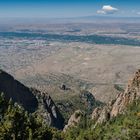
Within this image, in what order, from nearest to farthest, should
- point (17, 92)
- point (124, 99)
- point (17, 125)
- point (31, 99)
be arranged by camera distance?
1. point (17, 125)
2. point (124, 99)
3. point (17, 92)
4. point (31, 99)

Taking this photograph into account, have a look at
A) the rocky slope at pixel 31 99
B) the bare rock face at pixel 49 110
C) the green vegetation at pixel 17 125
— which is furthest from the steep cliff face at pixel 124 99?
the green vegetation at pixel 17 125

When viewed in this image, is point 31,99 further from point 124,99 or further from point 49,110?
point 124,99

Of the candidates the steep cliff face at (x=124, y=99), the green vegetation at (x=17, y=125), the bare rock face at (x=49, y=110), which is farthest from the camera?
the bare rock face at (x=49, y=110)

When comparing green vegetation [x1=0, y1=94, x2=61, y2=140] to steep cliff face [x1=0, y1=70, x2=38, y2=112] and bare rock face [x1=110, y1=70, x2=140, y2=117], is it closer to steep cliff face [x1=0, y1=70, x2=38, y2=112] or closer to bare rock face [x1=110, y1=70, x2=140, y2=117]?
bare rock face [x1=110, y1=70, x2=140, y2=117]

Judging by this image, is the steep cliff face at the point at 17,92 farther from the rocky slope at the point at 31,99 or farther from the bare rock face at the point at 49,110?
the bare rock face at the point at 49,110

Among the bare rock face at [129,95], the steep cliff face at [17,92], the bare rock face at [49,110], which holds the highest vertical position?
the bare rock face at [129,95]

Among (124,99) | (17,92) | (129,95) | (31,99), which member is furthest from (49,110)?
(129,95)

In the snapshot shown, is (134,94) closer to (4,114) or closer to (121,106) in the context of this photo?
(121,106)

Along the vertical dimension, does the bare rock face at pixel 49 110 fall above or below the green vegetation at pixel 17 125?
below
